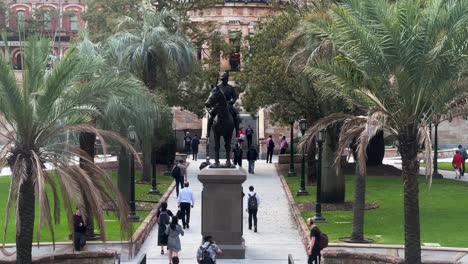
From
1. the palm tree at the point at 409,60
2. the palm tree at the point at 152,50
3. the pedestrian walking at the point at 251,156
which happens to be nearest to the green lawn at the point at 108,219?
the pedestrian walking at the point at 251,156

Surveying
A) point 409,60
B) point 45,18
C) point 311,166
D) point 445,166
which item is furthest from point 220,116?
point 45,18

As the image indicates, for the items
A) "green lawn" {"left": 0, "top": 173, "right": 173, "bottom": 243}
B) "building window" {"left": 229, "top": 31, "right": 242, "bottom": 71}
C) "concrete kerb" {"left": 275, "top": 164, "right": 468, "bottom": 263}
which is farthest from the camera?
"building window" {"left": 229, "top": 31, "right": 242, "bottom": 71}

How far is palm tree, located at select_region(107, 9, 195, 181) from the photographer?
3203 centimetres

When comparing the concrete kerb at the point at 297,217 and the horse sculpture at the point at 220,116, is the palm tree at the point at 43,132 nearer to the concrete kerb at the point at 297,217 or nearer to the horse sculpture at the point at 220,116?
the horse sculpture at the point at 220,116

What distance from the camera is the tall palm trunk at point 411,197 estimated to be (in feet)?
57.0

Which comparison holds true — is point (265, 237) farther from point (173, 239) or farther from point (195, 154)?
point (195, 154)

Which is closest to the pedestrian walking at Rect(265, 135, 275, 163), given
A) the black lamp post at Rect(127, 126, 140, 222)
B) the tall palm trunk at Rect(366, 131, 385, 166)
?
the tall palm trunk at Rect(366, 131, 385, 166)

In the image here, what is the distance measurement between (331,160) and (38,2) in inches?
2971

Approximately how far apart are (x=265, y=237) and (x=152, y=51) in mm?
11505

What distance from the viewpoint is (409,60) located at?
17266 millimetres

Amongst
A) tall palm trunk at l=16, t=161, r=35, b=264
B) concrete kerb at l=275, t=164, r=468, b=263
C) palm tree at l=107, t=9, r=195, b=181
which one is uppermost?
palm tree at l=107, t=9, r=195, b=181

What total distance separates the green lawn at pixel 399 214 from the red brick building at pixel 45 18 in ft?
171

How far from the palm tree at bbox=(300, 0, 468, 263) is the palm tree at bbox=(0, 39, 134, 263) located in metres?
5.00

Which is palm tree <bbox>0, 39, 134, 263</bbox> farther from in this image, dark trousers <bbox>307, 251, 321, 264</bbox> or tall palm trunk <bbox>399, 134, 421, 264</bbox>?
tall palm trunk <bbox>399, 134, 421, 264</bbox>
